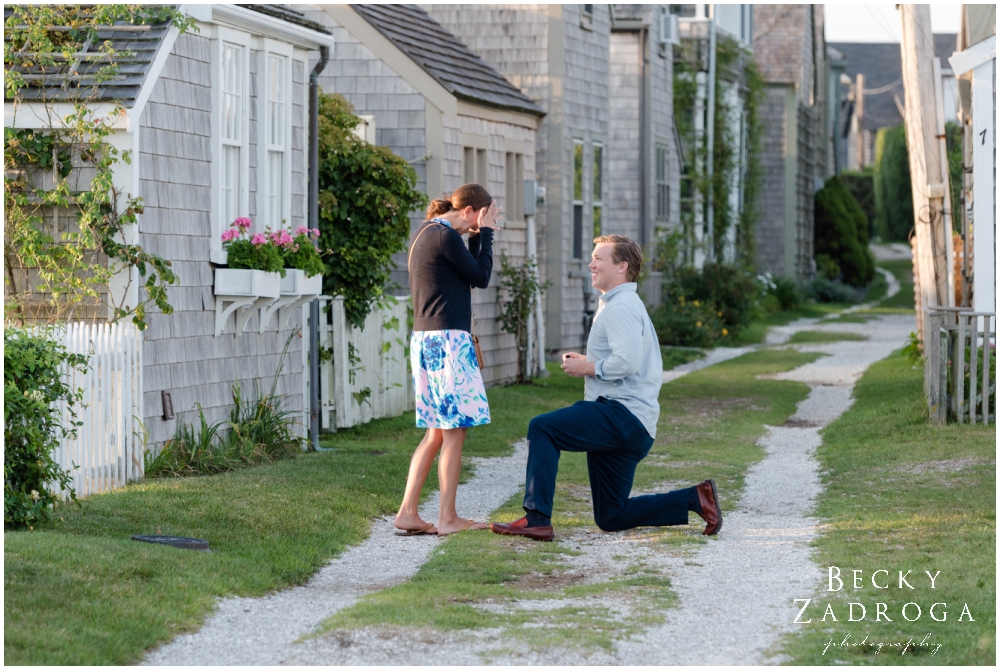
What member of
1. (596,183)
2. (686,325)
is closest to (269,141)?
(596,183)

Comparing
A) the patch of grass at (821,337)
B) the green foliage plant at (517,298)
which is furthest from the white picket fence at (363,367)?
the patch of grass at (821,337)

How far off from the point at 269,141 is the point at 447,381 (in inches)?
166

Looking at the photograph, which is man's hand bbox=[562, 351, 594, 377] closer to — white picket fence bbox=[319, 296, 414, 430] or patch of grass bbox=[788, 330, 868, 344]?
white picket fence bbox=[319, 296, 414, 430]

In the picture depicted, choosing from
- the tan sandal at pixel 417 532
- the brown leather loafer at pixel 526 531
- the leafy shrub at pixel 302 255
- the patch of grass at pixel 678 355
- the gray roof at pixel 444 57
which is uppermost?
the gray roof at pixel 444 57

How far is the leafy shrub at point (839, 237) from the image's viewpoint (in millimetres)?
38438

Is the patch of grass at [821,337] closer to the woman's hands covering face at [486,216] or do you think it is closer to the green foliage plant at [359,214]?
the green foliage plant at [359,214]

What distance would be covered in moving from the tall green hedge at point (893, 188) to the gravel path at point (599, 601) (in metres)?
43.9

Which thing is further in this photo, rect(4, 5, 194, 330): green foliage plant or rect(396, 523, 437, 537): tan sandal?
rect(4, 5, 194, 330): green foliage plant

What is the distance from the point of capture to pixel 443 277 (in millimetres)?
7648

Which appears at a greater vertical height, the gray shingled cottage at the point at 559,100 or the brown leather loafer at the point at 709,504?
the gray shingled cottage at the point at 559,100

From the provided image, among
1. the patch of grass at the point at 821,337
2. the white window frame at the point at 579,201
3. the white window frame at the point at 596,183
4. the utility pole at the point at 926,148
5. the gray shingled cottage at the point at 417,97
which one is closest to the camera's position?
the utility pole at the point at 926,148

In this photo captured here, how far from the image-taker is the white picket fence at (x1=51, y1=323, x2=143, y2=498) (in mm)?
8414

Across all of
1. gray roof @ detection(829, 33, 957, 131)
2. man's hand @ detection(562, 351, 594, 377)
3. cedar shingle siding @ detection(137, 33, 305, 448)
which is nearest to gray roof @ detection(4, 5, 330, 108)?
cedar shingle siding @ detection(137, 33, 305, 448)

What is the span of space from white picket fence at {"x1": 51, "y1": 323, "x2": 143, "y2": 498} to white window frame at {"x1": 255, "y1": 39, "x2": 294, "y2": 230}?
85.7 inches
